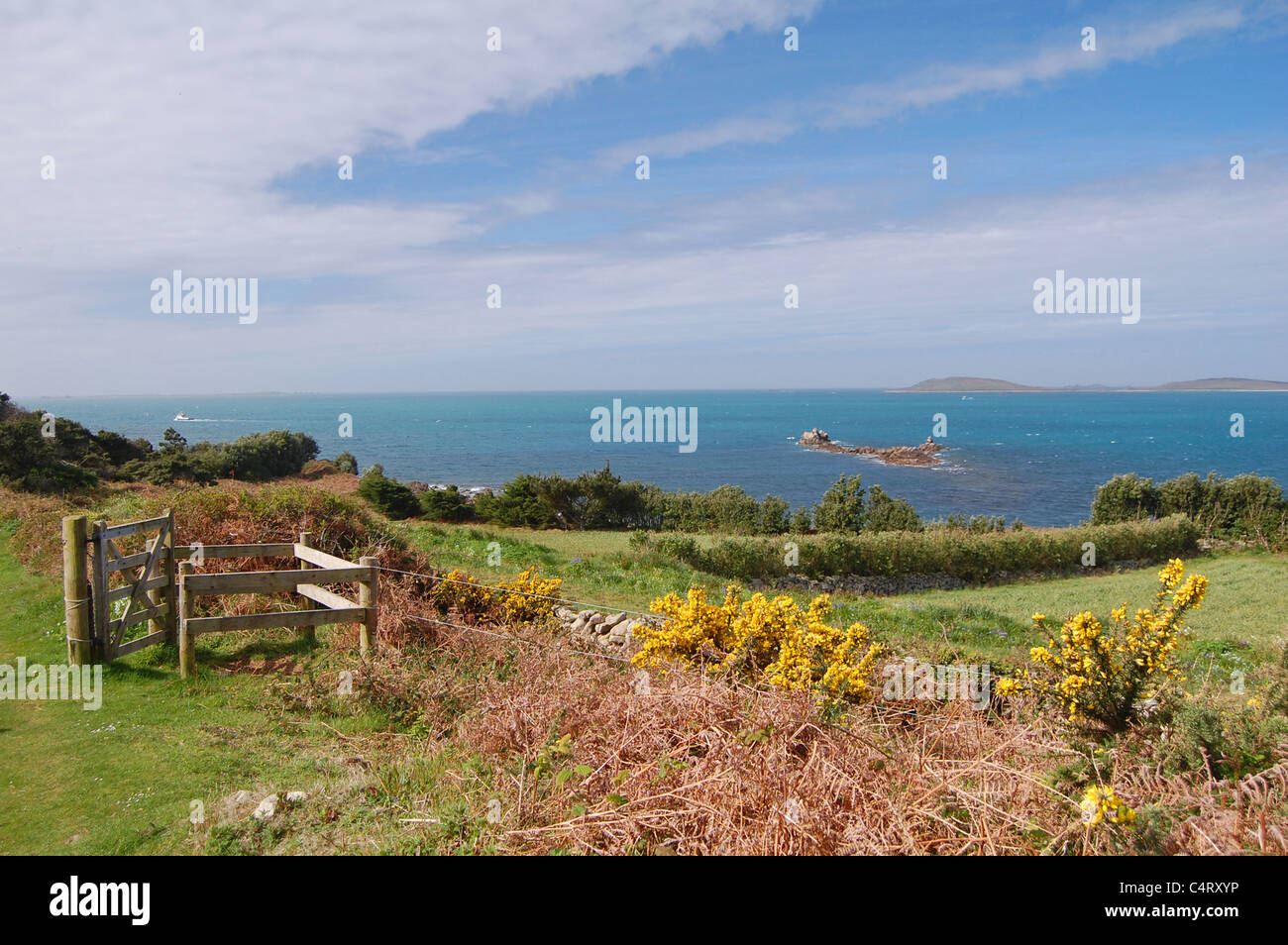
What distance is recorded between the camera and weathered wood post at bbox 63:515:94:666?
6.59 m

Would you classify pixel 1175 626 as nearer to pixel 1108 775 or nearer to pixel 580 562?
pixel 1108 775

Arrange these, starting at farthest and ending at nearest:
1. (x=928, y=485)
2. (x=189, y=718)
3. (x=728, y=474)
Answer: (x=728, y=474) < (x=928, y=485) < (x=189, y=718)

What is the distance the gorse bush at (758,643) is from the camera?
5891 mm

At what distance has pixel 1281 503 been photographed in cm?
3378

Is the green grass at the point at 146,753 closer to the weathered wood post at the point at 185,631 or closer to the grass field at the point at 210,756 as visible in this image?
the grass field at the point at 210,756

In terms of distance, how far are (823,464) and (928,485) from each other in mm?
19394

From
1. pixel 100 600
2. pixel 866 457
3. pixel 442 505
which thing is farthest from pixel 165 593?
pixel 866 457

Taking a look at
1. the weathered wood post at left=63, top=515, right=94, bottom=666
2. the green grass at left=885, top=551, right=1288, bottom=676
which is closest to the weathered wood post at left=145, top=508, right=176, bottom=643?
the weathered wood post at left=63, top=515, right=94, bottom=666

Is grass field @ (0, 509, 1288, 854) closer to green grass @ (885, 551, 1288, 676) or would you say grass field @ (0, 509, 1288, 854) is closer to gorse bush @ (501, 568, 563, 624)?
gorse bush @ (501, 568, 563, 624)

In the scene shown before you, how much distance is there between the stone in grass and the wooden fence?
9.94 ft

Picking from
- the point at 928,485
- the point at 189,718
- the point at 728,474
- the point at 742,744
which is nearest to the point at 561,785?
the point at 742,744

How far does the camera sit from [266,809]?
163 inches

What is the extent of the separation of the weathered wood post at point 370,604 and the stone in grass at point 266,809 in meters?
3.07
